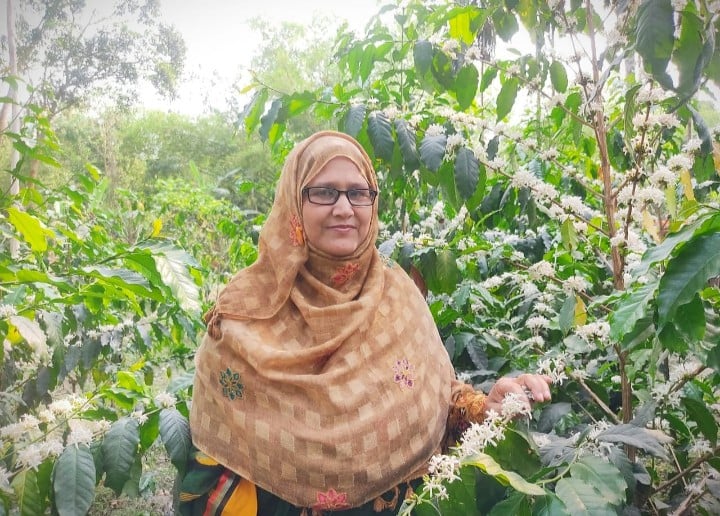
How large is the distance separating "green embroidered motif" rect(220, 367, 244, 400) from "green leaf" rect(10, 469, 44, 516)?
45cm

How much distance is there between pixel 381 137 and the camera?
1475mm

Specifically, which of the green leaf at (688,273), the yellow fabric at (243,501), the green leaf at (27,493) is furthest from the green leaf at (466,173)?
the green leaf at (27,493)

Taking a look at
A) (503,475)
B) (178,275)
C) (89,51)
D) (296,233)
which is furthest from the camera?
(89,51)

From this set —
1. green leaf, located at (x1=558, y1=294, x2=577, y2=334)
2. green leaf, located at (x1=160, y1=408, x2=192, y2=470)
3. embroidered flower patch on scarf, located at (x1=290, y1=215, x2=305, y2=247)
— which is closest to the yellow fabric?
green leaf, located at (x1=160, y1=408, x2=192, y2=470)

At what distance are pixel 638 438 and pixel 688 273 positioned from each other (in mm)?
397

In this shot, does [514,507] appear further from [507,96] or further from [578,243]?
[507,96]

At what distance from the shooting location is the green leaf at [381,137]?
4.83ft

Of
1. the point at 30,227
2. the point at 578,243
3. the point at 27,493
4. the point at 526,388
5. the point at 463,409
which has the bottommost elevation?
the point at 27,493

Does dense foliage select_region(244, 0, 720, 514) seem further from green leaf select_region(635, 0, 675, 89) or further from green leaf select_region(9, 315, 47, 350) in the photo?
green leaf select_region(9, 315, 47, 350)

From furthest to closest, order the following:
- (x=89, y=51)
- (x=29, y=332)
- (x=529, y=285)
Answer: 1. (x=89, y=51)
2. (x=529, y=285)
3. (x=29, y=332)

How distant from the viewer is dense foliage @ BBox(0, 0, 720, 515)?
0.76m

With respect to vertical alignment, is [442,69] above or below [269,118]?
above

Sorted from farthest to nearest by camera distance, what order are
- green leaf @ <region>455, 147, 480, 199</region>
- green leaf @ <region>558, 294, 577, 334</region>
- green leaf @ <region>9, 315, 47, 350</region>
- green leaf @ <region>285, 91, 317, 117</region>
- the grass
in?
the grass
green leaf @ <region>285, 91, 317, 117</region>
green leaf @ <region>455, 147, 480, 199</region>
green leaf @ <region>558, 294, 577, 334</region>
green leaf @ <region>9, 315, 47, 350</region>

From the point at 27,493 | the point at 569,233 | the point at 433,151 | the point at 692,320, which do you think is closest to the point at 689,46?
the point at 692,320
